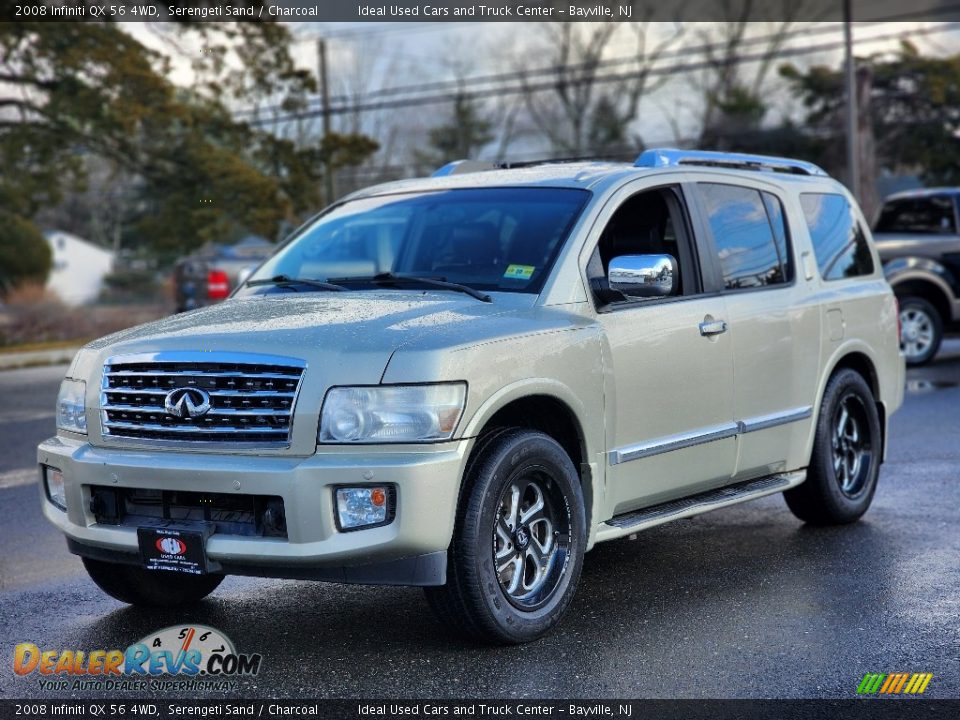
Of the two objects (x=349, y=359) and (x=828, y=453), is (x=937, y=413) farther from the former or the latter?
(x=349, y=359)

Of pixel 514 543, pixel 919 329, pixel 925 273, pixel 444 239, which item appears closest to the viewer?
pixel 514 543

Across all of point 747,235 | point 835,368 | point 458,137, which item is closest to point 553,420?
point 747,235

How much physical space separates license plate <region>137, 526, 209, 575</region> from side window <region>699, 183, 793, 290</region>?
2.90 metres

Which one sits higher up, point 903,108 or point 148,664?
point 903,108

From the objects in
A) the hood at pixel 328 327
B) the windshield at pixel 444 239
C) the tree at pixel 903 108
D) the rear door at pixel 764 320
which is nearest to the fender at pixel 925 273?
the rear door at pixel 764 320

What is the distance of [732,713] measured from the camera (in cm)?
418

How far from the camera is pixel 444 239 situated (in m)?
5.95

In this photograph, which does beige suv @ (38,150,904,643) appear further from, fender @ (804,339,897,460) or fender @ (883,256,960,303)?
fender @ (883,256,960,303)

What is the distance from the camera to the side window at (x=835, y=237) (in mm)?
7215

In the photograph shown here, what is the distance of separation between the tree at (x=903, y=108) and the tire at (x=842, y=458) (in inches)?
1271

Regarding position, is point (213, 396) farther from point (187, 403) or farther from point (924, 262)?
point (924, 262)

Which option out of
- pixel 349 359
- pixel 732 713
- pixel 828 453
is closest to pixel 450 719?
pixel 732 713

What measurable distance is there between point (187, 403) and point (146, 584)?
120 cm

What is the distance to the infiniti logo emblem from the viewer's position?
182 inches
